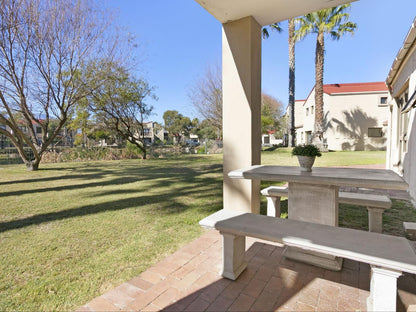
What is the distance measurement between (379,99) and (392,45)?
382 inches

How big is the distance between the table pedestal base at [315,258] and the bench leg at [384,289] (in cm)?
73

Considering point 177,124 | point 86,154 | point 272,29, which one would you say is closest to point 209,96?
point 272,29

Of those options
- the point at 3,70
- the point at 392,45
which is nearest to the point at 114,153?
the point at 3,70

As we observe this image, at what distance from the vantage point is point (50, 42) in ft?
27.4

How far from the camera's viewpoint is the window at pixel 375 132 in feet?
58.4

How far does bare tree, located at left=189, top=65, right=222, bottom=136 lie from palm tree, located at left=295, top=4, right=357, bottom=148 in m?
6.65

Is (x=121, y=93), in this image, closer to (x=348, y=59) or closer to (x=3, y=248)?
(x=3, y=248)

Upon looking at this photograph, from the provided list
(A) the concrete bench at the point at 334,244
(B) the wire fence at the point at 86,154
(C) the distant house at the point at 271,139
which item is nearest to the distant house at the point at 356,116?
(B) the wire fence at the point at 86,154

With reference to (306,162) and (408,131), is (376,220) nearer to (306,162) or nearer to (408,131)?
(306,162)

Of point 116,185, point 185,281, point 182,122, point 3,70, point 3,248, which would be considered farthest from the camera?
point 182,122

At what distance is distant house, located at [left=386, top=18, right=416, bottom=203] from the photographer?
13.5 feet

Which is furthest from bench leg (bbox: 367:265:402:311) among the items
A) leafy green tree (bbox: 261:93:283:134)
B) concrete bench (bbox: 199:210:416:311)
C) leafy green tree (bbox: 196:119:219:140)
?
leafy green tree (bbox: 196:119:219:140)

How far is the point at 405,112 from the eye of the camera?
395 cm

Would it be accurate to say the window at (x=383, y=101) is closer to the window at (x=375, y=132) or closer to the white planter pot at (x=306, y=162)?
the window at (x=375, y=132)
